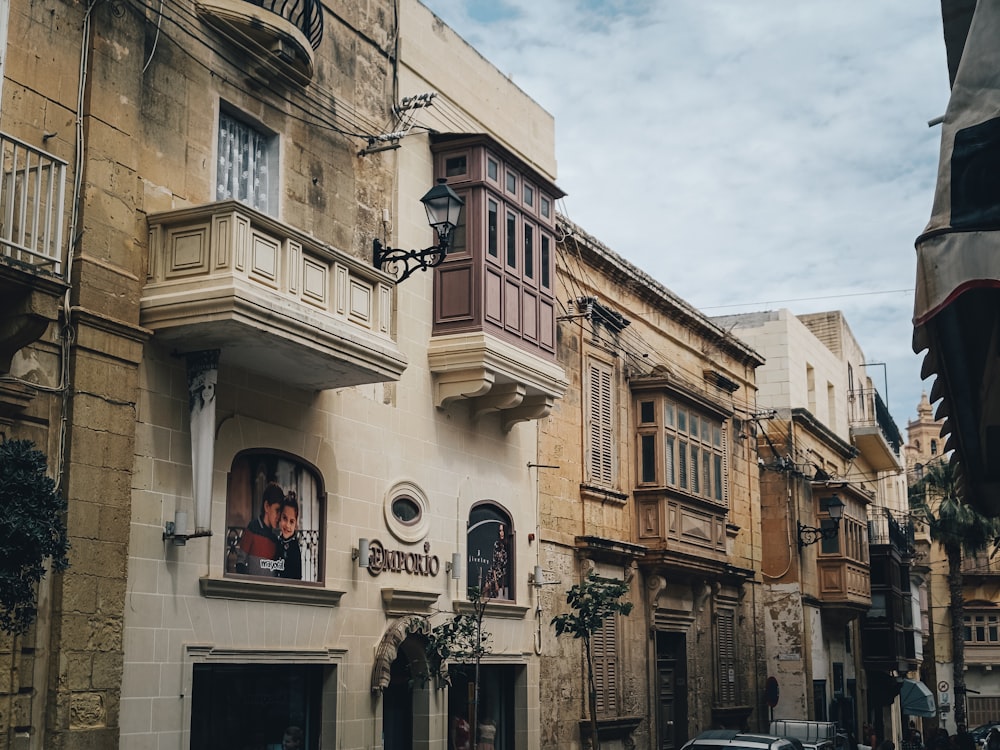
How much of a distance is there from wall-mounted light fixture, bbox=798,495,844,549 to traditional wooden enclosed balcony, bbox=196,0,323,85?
2041 centimetres

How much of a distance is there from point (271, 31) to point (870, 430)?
33.3 metres

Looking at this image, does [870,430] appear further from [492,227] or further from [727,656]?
[492,227]

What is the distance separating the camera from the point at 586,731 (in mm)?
20656

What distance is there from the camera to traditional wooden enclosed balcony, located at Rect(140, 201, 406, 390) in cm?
1235

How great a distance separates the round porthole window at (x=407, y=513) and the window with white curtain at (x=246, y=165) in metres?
4.05

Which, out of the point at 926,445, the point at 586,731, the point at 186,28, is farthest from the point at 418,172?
the point at 926,445

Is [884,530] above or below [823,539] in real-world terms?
above

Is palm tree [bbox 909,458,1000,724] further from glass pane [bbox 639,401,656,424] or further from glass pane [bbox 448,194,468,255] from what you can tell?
glass pane [bbox 448,194,468,255]

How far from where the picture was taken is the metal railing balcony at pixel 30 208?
10047mm

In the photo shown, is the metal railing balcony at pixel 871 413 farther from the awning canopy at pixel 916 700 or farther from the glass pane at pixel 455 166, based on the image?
the glass pane at pixel 455 166

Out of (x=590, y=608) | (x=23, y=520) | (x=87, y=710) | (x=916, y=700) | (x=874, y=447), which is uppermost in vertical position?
(x=874, y=447)

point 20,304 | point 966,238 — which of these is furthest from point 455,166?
point 966,238

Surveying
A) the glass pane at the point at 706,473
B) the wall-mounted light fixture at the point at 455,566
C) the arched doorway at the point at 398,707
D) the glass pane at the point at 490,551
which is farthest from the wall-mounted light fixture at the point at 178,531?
the glass pane at the point at 706,473

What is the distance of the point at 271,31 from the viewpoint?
1432 cm
